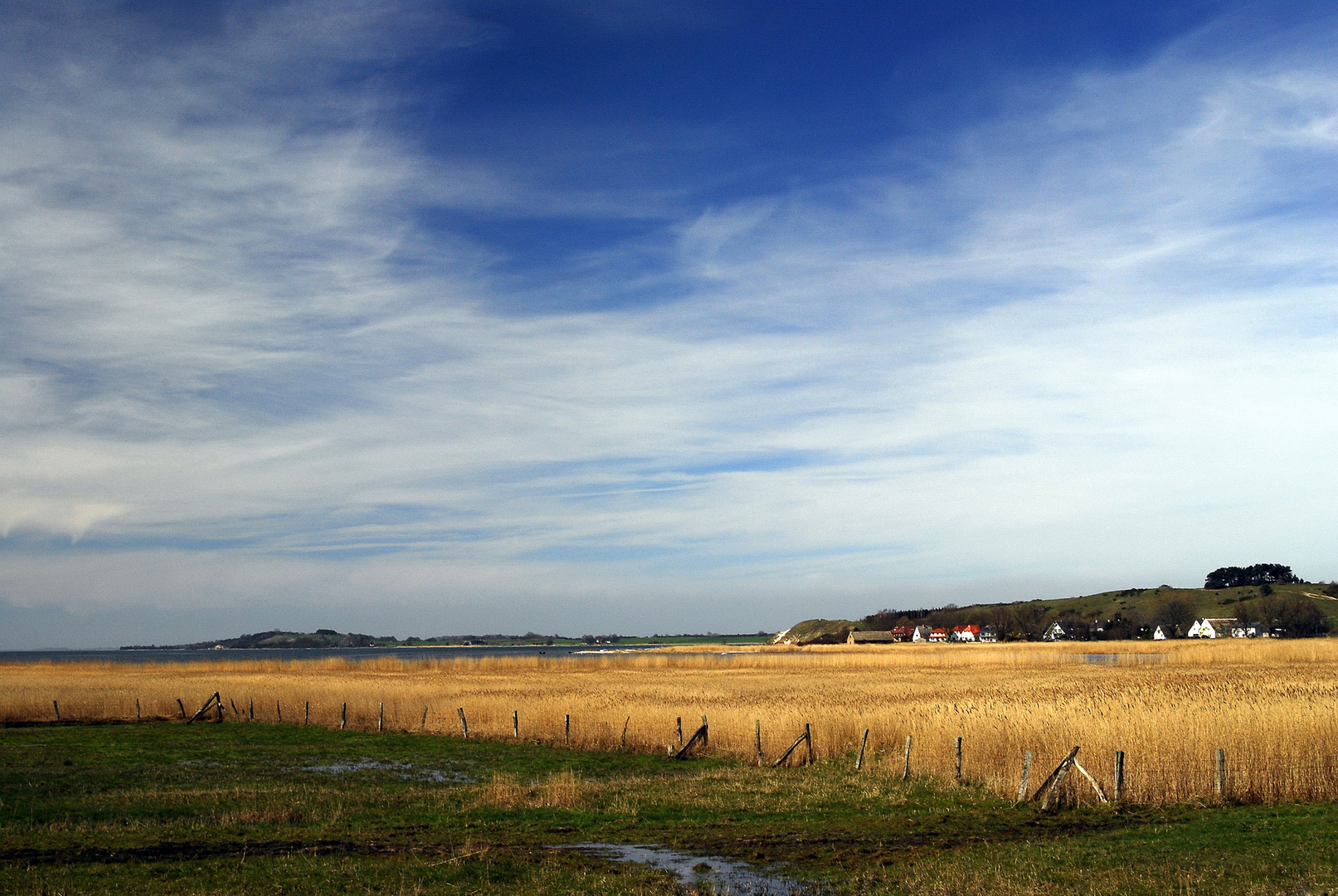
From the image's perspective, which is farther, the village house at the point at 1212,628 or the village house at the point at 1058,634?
the village house at the point at 1058,634

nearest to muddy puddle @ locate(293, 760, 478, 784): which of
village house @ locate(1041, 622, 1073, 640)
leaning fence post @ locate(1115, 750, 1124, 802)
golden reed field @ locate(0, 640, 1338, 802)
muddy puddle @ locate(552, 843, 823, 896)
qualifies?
golden reed field @ locate(0, 640, 1338, 802)

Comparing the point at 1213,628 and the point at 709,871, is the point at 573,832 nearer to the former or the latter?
the point at 709,871

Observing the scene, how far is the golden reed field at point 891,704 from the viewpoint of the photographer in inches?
843

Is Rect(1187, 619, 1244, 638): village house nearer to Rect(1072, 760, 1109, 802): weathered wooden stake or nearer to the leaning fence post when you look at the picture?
the leaning fence post

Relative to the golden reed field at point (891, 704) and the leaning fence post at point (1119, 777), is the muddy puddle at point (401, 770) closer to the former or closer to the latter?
the golden reed field at point (891, 704)

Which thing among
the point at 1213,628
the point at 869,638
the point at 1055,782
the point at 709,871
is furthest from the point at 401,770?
the point at 1213,628

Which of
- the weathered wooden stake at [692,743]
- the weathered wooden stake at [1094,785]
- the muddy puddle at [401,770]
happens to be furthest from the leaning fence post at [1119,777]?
the muddy puddle at [401,770]

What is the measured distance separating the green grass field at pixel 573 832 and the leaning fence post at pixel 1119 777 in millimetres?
504

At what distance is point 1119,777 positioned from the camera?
20.1 m

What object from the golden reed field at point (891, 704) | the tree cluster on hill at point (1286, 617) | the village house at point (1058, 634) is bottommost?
the village house at point (1058, 634)

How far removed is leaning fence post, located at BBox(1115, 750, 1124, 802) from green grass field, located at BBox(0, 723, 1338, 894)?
0.50m

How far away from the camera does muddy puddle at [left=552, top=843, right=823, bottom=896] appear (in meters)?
13.5

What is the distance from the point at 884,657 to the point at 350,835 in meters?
88.6

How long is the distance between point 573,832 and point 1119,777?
11.5m
